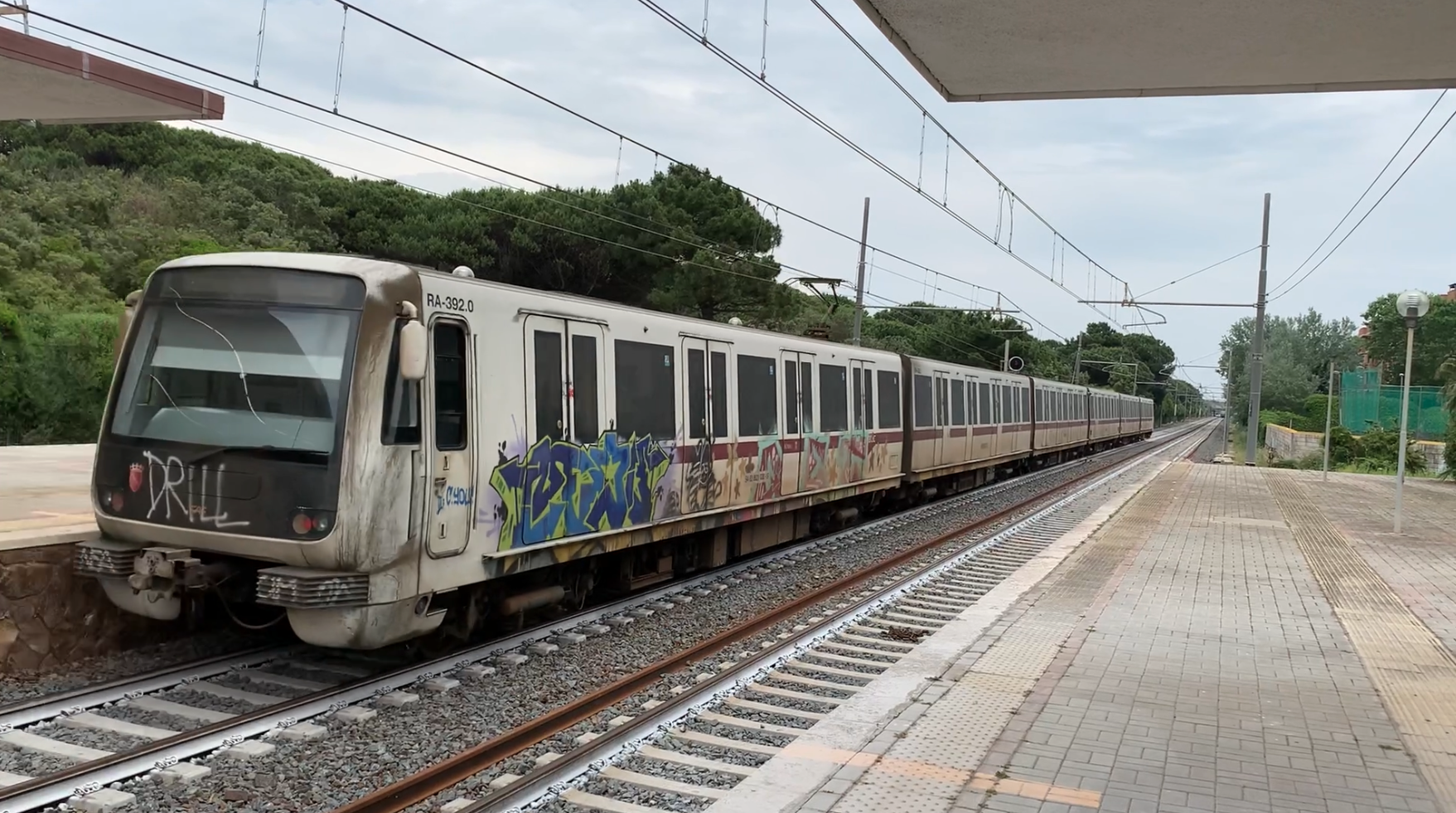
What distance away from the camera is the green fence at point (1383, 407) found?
40312mm

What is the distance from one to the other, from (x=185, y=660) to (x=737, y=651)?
396cm

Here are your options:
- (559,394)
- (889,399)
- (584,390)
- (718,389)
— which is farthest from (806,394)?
(559,394)

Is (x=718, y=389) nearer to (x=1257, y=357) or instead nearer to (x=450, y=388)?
(x=450, y=388)

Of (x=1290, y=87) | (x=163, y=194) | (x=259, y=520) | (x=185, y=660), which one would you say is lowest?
(x=185, y=660)

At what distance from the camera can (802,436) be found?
42.9ft

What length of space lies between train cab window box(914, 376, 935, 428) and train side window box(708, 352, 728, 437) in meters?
7.73

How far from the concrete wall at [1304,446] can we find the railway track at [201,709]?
33689 mm

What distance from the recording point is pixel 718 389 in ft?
35.7

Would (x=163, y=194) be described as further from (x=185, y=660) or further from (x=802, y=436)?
(x=185, y=660)

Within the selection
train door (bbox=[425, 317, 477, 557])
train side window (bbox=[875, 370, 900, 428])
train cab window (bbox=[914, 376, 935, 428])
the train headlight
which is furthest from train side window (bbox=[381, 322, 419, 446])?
train cab window (bbox=[914, 376, 935, 428])

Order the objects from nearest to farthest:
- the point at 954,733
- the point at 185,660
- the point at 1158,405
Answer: the point at 954,733 → the point at 185,660 → the point at 1158,405

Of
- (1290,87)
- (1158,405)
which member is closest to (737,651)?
(1290,87)

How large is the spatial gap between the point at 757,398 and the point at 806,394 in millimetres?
1600

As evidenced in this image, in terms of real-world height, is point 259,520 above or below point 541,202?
below
